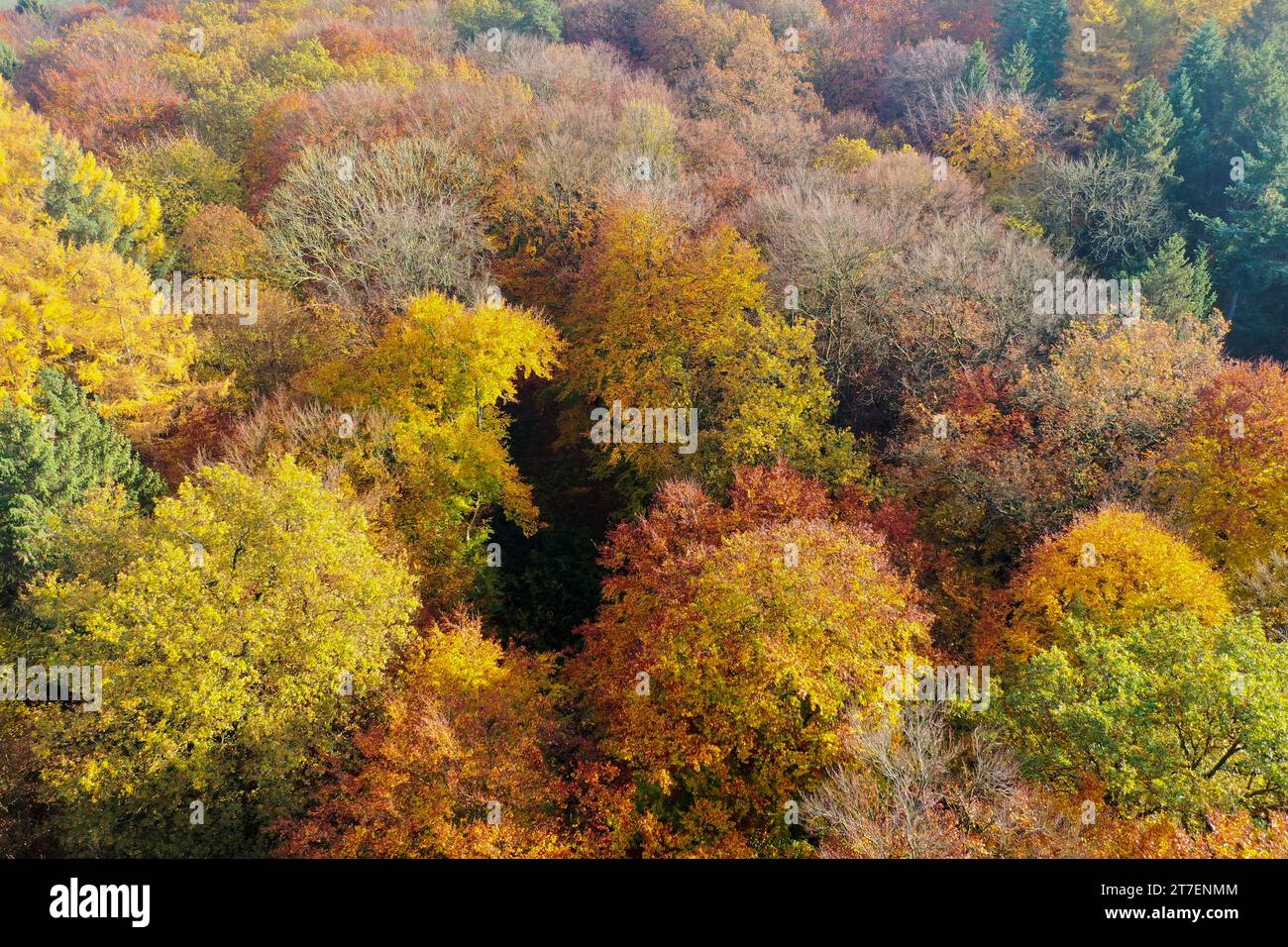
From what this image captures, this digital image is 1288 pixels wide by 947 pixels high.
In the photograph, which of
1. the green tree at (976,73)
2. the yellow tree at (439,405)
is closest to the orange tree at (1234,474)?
the yellow tree at (439,405)

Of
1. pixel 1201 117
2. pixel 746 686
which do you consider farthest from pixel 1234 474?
pixel 1201 117

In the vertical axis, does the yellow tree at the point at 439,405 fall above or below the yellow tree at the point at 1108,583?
above

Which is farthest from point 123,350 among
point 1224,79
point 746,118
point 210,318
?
point 1224,79

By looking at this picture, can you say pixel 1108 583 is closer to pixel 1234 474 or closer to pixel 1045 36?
pixel 1234 474

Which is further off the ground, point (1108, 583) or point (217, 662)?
point (1108, 583)

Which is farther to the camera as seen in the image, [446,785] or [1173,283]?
[1173,283]

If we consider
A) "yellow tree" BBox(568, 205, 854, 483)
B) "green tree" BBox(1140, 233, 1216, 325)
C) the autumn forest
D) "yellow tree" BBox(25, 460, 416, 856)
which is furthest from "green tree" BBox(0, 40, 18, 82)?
"green tree" BBox(1140, 233, 1216, 325)

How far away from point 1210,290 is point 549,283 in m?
37.1

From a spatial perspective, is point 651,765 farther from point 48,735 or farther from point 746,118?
point 746,118

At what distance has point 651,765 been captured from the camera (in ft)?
72.2

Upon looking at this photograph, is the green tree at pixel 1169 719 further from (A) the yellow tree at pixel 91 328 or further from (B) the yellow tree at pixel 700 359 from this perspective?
(A) the yellow tree at pixel 91 328

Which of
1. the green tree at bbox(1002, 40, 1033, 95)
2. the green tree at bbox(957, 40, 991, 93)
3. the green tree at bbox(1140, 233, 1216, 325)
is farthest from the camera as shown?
the green tree at bbox(1002, 40, 1033, 95)

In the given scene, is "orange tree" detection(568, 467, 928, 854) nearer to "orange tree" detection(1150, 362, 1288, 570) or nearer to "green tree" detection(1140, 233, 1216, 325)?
"orange tree" detection(1150, 362, 1288, 570)

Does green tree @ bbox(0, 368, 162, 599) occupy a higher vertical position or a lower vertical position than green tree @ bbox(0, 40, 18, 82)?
lower
